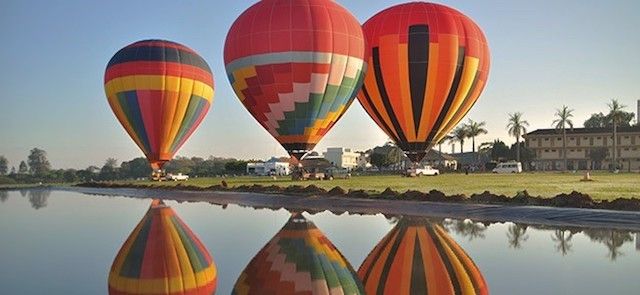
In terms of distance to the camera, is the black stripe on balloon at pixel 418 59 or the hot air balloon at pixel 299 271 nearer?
the hot air balloon at pixel 299 271

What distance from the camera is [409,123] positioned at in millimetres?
37719

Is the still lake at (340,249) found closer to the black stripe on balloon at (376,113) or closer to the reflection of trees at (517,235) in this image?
the reflection of trees at (517,235)

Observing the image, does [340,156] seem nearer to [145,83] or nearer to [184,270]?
[145,83]

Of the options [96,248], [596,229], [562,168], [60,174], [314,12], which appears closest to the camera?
[96,248]

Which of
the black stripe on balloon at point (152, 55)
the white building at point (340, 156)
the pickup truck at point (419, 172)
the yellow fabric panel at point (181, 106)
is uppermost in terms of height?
the black stripe on balloon at point (152, 55)

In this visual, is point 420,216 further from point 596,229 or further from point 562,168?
point 562,168

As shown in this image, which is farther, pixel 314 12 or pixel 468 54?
pixel 468 54

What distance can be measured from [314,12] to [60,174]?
6850cm

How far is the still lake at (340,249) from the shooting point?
8.92 m

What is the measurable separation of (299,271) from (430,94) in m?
28.2

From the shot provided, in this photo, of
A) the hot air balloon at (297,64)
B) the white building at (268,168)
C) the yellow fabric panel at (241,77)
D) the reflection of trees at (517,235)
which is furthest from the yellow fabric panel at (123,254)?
the white building at (268,168)

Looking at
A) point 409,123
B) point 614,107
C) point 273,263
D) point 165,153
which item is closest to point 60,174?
point 165,153

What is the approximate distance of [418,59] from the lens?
36.2 m

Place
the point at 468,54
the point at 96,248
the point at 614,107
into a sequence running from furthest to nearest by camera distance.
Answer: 1. the point at 614,107
2. the point at 468,54
3. the point at 96,248
